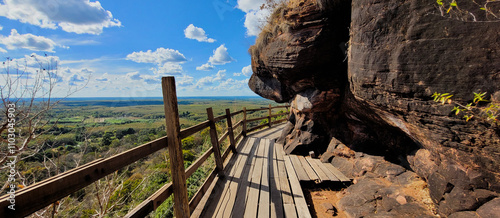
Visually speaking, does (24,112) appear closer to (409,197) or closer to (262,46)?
(262,46)

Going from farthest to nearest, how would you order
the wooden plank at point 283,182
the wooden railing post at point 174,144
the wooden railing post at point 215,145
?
the wooden railing post at point 215,145 < the wooden plank at point 283,182 < the wooden railing post at point 174,144

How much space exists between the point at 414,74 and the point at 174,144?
11.2ft

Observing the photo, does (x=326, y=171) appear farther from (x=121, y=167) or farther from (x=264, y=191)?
(x=121, y=167)

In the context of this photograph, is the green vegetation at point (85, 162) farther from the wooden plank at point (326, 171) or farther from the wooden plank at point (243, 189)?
the wooden plank at point (326, 171)

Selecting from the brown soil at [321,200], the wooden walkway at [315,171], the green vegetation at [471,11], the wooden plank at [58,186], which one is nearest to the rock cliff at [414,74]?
the green vegetation at [471,11]

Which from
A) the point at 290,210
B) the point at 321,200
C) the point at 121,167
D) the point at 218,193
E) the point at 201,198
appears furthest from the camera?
the point at 321,200

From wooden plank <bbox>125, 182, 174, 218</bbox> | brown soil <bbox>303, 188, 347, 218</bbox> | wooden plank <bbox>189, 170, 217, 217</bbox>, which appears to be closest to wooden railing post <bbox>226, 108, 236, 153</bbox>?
wooden plank <bbox>189, 170, 217, 217</bbox>

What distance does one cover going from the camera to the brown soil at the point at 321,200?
3.55 m

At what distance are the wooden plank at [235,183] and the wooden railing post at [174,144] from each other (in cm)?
80

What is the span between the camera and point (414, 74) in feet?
8.56

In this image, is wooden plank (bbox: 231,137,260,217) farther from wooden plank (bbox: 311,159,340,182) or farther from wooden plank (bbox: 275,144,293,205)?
wooden plank (bbox: 311,159,340,182)

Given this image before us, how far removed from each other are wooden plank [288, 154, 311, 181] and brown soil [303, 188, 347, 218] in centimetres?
30

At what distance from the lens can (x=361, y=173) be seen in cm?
445

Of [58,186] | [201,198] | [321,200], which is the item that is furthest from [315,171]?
[58,186]
